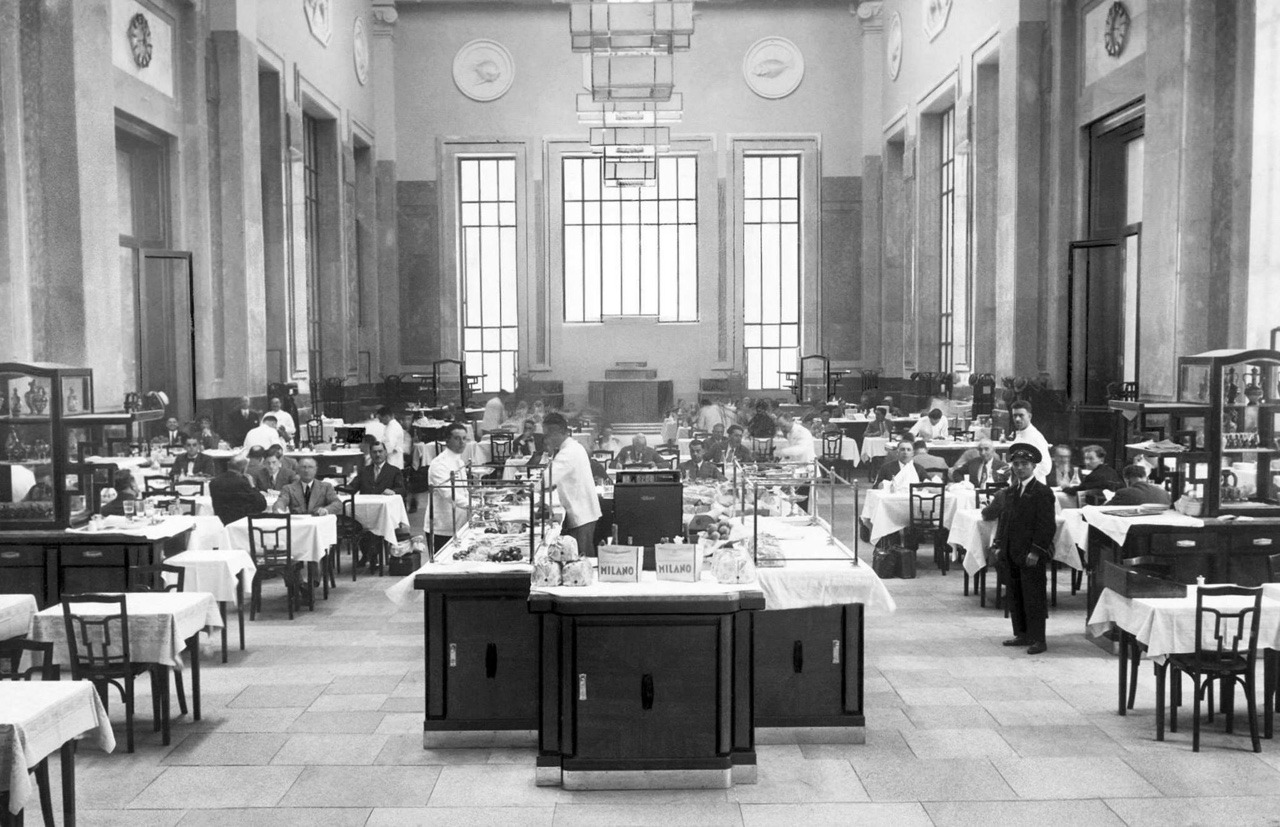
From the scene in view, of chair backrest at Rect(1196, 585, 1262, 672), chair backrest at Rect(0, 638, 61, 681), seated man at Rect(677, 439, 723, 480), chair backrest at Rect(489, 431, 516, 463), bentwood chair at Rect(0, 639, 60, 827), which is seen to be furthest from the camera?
chair backrest at Rect(489, 431, 516, 463)

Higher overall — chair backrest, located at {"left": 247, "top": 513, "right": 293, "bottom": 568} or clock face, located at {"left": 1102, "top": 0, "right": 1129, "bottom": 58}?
clock face, located at {"left": 1102, "top": 0, "right": 1129, "bottom": 58}

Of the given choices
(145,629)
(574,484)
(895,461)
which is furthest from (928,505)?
(145,629)

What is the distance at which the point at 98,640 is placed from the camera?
723cm

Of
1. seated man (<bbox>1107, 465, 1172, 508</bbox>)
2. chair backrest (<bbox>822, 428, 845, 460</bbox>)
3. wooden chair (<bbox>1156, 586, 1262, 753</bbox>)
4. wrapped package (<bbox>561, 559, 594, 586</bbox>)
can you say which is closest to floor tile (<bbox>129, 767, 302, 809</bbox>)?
wrapped package (<bbox>561, 559, 594, 586</bbox>)

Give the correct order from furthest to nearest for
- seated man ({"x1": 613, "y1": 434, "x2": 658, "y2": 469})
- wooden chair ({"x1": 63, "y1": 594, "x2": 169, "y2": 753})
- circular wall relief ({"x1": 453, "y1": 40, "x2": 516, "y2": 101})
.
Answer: circular wall relief ({"x1": 453, "y1": 40, "x2": 516, "y2": 101})
seated man ({"x1": 613, "y1": 434, "x2": 658, "y2": 469})
wooden chair ({"x1": 63, "y1": 594, "x2": 169, "y2": 753})

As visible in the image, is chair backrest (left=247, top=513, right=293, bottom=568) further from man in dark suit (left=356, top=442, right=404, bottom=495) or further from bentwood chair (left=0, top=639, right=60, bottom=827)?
bentwood chair (left=0, top=639, right=60, bottom=827)

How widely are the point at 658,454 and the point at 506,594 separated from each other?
24.7 feet

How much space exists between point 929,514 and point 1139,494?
2.61 metres

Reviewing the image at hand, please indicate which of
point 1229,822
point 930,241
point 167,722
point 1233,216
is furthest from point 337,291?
point 1229,822

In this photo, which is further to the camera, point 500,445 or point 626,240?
point 626,240

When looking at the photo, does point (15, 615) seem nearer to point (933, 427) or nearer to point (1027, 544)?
point (1027, 544)

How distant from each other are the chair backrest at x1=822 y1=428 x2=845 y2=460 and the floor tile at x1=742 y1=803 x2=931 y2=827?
1381 cm

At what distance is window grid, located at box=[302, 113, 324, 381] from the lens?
80.0ft

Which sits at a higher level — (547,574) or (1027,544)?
(547,574)
